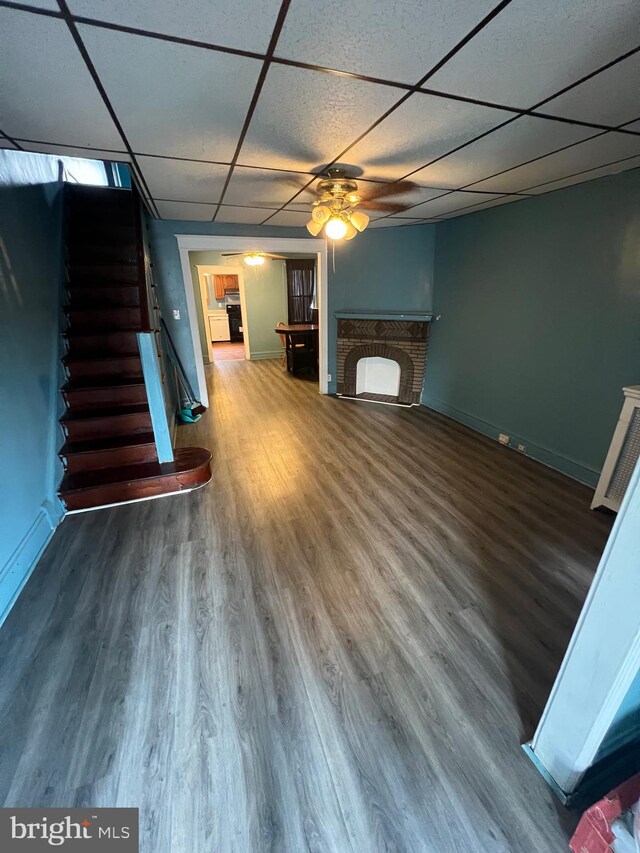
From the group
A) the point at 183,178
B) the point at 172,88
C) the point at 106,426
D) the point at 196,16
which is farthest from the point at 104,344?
the point at 196,16

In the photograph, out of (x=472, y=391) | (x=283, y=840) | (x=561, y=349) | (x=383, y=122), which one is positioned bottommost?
(x=283, y=840)

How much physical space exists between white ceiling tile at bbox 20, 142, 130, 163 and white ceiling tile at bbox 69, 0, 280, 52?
1294 millimetres

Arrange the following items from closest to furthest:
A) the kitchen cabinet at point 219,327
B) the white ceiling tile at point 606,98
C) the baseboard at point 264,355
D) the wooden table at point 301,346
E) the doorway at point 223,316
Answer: the white ceiling tile at point 606,98 < the wooden table at point 301,346 < the doorway at point 223,316 < the baseboard at point 264,355 < the kitchen cabinet at point 219,327

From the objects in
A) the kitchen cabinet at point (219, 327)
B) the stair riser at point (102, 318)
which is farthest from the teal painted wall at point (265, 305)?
the stair riser at point (102, 318)

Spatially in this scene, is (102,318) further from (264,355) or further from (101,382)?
(264,355)

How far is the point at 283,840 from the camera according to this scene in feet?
3.42

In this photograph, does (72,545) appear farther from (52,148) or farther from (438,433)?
(438,433)

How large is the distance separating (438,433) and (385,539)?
2122 millimetres

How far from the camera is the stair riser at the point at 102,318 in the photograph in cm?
333

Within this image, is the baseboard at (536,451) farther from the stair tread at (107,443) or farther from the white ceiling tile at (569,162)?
the stair tread at (107,443)

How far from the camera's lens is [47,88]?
1.39 metres

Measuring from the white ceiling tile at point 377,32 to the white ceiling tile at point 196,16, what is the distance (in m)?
0.09

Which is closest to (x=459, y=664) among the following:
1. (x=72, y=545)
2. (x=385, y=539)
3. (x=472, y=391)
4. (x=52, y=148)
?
(x=385, y=539)

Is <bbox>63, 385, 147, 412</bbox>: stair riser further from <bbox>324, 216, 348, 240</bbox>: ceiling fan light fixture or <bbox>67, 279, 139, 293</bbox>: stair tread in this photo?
<bbox>324, 216, 348, 240</bbox>: ceiling fan light fixture
